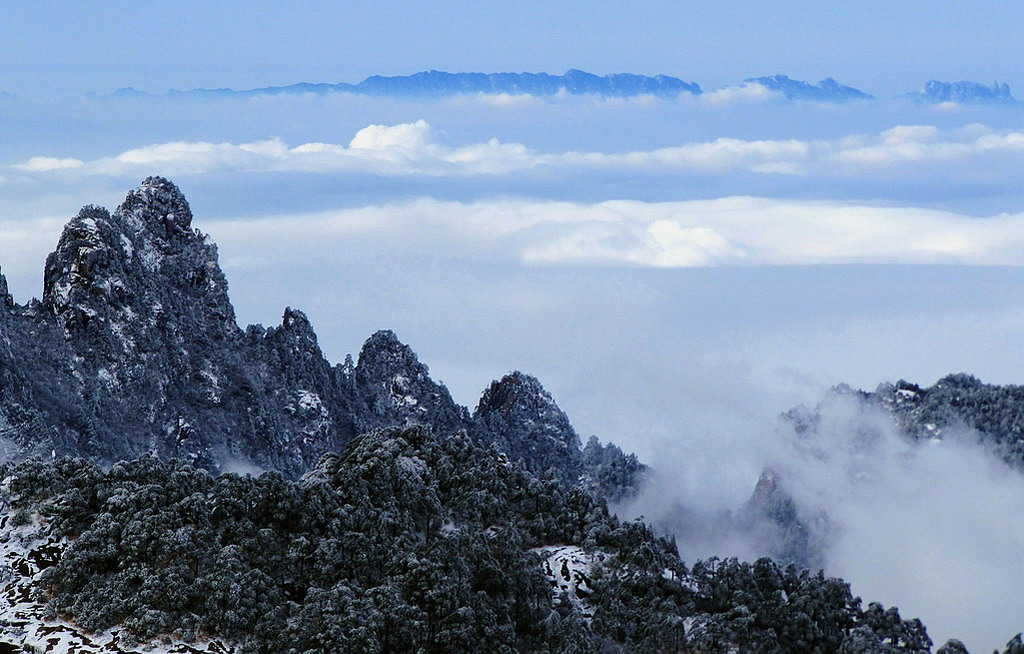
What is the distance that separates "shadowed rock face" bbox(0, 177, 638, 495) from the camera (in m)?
111

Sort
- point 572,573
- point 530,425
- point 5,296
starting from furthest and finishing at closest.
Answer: point 530,425, point 5,296, point 572,573

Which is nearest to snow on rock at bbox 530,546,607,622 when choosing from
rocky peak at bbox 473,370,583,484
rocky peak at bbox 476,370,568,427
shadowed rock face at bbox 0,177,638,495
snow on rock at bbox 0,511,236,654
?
snow on rock at bbox 0,511,236,654

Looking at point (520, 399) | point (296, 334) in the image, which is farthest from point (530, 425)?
point (296, 334)

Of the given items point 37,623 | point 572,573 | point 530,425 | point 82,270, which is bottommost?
point 37,623

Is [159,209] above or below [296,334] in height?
above

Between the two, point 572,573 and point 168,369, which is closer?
point 572,573

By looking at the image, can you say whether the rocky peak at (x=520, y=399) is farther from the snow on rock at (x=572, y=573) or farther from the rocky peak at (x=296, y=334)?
the snow on rock at (x=572, y=573)

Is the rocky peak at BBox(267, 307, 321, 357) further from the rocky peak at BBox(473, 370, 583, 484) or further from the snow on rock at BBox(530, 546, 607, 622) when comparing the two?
the snow on rock at BBox(530, 546, 607, 622)

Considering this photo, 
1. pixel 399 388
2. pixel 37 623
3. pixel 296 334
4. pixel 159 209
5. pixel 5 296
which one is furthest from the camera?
pixel 399 388

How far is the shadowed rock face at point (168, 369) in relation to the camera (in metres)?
111

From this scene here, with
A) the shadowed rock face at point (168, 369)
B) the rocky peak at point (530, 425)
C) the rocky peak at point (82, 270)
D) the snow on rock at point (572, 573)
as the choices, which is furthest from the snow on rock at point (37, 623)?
the rocky peak at point (530, 425)

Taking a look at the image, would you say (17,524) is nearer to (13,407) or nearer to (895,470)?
(13,407)

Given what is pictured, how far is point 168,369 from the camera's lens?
397 feet

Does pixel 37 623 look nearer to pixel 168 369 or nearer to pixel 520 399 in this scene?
pixel 168 369
